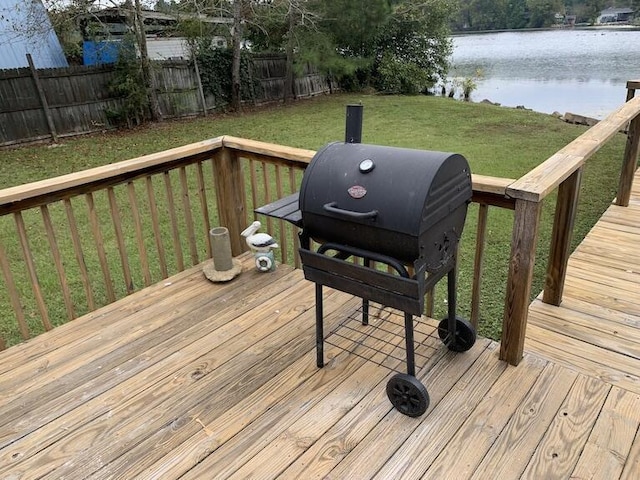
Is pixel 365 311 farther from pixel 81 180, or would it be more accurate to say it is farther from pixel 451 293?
pixel 81 180

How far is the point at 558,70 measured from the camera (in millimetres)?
17672

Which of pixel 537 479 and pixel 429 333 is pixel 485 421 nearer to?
pixel 537 479

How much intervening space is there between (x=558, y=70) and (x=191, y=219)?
18.6m

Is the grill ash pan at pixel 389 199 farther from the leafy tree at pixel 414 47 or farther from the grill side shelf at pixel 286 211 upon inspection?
the leafy tree at pixel 414 47

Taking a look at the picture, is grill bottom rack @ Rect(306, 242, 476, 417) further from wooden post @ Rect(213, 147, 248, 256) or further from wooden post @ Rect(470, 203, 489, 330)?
wooden post @ Rect(213, 147, 248, 256)

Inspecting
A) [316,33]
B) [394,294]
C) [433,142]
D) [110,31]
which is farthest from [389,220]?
[316,33]

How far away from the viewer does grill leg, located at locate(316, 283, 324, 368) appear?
2.06 m

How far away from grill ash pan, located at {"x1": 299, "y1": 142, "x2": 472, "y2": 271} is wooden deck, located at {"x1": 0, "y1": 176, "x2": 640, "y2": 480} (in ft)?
2.10

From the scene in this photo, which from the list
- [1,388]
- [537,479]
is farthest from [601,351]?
[1,388]

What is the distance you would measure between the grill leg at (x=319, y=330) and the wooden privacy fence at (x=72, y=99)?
8.75 m

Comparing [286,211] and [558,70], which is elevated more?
[286,211]

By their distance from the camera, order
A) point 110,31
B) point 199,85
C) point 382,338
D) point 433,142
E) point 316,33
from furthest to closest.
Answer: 1. point 316,33
2. point 199,85
3. point 110,31
4. point 433,142
5. point 382,338

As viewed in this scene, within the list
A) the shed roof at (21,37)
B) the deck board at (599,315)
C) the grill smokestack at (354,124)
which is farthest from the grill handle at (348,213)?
the shed roof at (21,37)

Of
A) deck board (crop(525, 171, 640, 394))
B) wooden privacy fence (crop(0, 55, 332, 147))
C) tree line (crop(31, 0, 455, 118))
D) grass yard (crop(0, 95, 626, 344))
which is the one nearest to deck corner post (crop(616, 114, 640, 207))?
grass yard (crop(0, 95, 626, 344))
